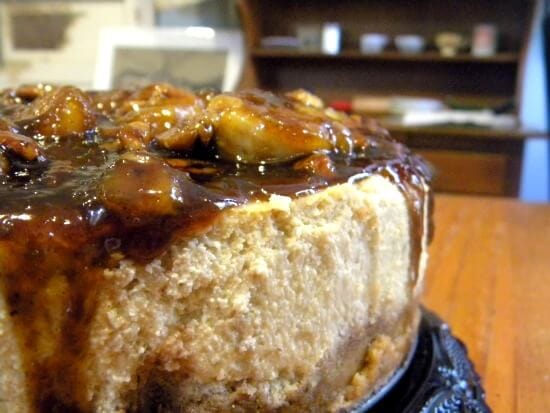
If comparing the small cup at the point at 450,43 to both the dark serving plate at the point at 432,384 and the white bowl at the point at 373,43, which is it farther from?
the dark serving plate at the point at 432,384

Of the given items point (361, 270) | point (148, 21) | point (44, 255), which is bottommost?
point (148, 21)

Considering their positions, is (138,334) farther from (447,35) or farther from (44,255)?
(447,35)

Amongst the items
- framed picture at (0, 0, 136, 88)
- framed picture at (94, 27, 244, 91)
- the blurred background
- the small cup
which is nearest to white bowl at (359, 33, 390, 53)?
the blurred background

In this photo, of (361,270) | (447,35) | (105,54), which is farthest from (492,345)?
(105,54)

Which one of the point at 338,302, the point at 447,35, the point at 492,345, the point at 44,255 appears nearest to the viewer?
the point at 44,255

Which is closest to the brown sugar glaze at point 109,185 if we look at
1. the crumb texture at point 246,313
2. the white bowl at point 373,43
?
the crumb texture at point 246,313

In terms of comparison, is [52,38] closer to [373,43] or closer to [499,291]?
[373,43]
